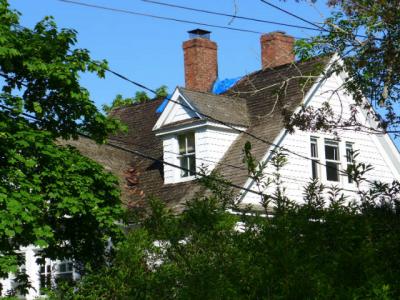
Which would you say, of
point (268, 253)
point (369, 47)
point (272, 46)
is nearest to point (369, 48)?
point (369, 47)

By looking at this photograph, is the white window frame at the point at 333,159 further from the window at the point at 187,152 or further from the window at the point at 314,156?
the window at the point at 187,152

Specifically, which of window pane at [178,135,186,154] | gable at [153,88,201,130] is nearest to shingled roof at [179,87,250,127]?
gable at [153,88,201,130]

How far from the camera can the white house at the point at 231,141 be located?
27531 mm

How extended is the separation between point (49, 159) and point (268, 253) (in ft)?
40.4

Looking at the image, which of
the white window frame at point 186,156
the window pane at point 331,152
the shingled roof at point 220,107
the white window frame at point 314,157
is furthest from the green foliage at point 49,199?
the window pane at point 331,152

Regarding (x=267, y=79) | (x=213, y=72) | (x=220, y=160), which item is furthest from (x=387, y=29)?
(x=213, y=72)

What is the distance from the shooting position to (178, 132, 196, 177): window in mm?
28425

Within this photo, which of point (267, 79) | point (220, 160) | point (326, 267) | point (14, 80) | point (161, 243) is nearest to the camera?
point (326, 267)

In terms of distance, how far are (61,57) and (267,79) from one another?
449 inches

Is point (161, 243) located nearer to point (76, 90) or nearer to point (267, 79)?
point (76, 90)

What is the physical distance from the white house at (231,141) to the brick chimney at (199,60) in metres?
0.03

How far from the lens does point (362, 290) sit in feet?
21.6

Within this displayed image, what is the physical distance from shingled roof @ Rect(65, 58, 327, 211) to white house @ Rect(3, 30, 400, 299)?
33mm

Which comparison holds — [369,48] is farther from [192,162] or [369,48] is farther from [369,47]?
[192,162]
